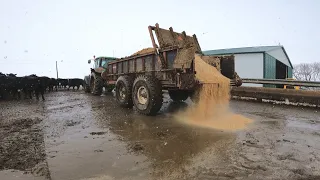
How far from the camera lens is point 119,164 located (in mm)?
3727

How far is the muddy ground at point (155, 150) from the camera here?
3.39 meters

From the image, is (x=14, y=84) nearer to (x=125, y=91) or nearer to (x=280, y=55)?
(x=125, y=91)

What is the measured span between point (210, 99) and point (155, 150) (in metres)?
3.27

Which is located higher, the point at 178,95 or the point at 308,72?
the point at 308,72

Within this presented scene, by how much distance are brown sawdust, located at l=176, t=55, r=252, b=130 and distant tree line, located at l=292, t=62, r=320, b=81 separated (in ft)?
270

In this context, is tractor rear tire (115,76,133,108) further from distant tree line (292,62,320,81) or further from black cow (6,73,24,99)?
distant tree line (292,62,320,81)

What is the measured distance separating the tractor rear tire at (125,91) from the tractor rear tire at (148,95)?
78cm

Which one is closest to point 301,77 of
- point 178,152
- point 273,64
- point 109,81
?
point 273,64

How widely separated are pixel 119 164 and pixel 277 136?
343 centimetres

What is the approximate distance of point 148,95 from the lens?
7332 mm

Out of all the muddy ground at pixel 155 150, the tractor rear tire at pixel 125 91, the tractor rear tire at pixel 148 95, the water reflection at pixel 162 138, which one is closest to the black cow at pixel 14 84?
the tractor rear tire at pixel 125 91

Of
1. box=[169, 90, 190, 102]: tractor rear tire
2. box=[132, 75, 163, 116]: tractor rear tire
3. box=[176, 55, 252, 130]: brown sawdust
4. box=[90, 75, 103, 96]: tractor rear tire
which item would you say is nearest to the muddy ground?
box=[132, 75, 163, 116]: tractor rear tire

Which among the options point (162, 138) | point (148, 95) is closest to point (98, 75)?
point (148, 95)

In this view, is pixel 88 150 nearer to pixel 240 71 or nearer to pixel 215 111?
pixel 215 111
